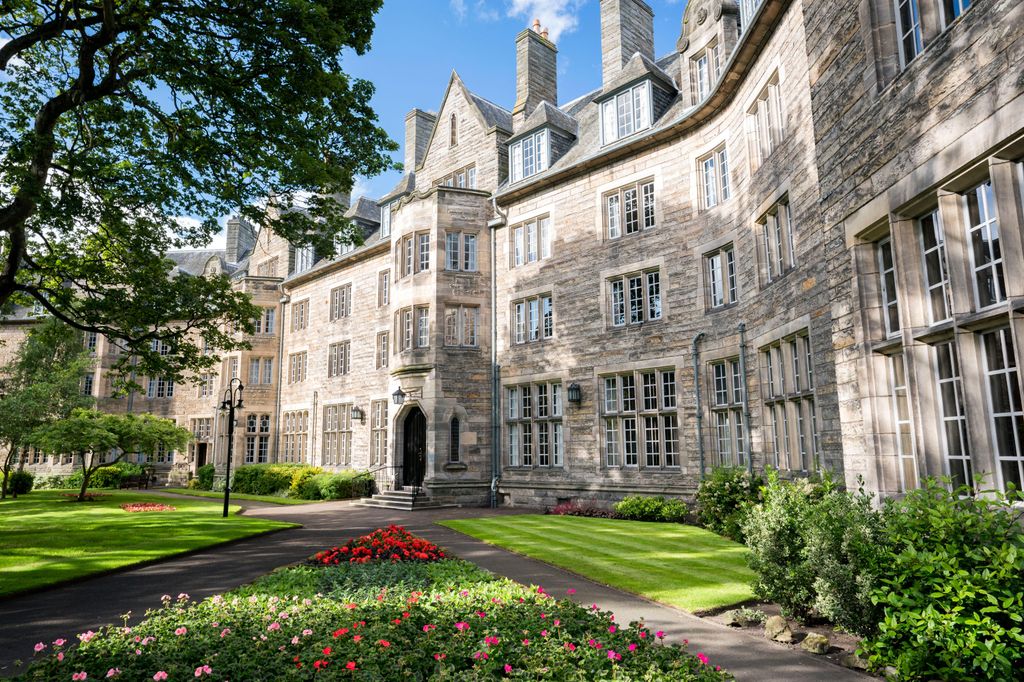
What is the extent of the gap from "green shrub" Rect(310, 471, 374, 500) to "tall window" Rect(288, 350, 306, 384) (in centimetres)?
815

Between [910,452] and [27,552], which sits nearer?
[910,452]

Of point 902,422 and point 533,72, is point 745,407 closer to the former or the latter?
point 902,422

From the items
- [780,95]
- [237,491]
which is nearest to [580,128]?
[780,95]

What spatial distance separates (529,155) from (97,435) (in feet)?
66.0

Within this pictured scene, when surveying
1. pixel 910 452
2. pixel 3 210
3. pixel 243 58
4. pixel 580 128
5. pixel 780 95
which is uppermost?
pixel 580 128

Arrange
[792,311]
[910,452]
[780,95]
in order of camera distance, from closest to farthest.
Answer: [910,452]
[792,311]
[780,95]

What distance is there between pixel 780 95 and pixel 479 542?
1100 cm

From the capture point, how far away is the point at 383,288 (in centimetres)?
2836

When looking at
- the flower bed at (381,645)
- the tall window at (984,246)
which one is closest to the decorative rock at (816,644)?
the flower bed at (381,645)

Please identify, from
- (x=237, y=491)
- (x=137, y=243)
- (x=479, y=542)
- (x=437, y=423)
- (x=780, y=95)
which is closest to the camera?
(x=780, y=95)

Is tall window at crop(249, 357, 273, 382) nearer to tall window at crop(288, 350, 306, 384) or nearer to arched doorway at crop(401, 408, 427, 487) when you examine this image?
tall window at crop(288, 350, 306, 384)

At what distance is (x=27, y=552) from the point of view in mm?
11922

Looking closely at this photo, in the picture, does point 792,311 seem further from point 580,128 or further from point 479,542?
point 580,128

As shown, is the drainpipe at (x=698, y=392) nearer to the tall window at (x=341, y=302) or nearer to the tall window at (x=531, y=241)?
the tall window at (x=531, y=241)
